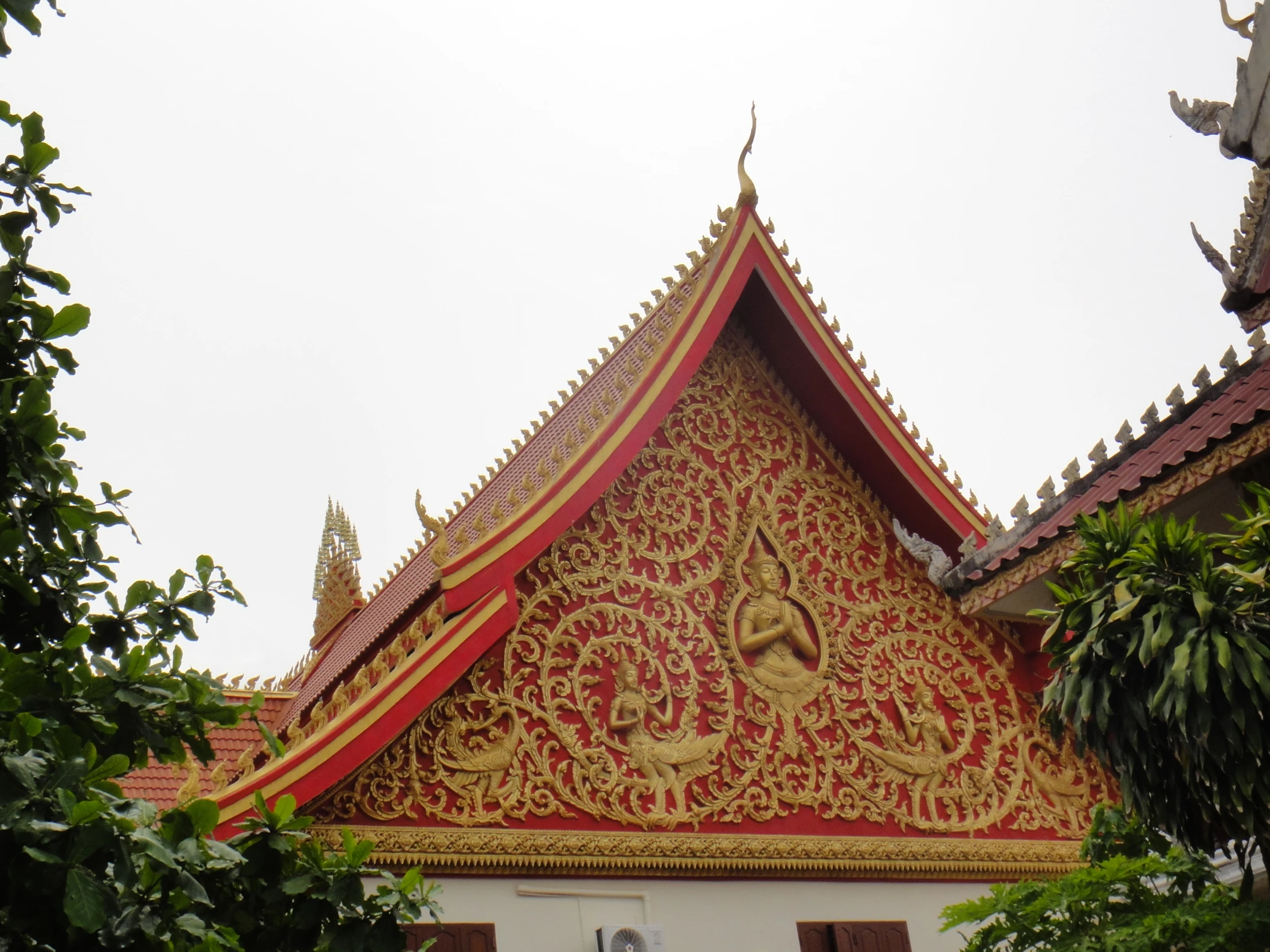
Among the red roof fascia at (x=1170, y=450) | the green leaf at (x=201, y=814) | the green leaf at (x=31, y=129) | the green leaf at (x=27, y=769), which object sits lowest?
the green leaf at (x=201, y=814)

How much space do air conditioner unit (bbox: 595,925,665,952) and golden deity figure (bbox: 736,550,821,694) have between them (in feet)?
5.60

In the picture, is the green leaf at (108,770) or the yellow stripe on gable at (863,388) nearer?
the green leaf at (108,770)

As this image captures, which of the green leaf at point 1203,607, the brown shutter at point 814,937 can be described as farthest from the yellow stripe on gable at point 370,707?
the green leaf at point 1203,607

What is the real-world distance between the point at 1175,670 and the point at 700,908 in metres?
2.99

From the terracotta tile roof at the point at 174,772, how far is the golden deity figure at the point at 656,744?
Result: 180cm

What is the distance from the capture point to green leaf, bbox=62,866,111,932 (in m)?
2.58

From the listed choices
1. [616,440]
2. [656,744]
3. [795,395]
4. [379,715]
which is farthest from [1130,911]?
[795,395]

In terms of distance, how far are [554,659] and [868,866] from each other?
2033 millimetres

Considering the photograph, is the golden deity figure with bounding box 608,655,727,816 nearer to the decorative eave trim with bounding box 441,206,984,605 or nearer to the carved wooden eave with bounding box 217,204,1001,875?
the carved wooden eave with bounding box 217,204,1001,875

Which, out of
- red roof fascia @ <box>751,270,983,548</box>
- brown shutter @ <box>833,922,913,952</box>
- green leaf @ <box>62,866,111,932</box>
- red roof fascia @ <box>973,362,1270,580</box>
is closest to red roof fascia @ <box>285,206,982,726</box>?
red roof fascia @ <box>751,270,983,548</box>

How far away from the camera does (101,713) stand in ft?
10.6

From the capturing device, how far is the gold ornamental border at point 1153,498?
5.00m

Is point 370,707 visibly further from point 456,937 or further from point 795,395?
point 795,395

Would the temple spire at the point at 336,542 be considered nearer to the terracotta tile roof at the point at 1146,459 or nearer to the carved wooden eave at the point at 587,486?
the carved wooden eave at the point at 587,486
